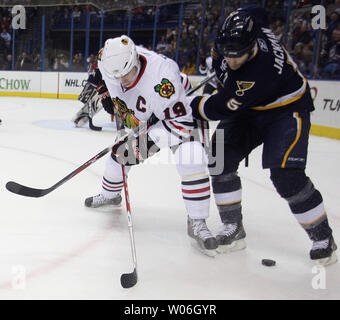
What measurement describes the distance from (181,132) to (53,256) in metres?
0.69

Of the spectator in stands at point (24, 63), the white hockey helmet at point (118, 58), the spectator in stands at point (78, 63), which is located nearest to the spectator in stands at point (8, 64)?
the spectator in stands at point (24, 63)

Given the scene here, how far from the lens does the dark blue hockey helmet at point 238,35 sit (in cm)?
133

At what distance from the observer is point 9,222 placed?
5.96 feet

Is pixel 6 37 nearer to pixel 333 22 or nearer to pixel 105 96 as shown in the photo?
pixel 333 22

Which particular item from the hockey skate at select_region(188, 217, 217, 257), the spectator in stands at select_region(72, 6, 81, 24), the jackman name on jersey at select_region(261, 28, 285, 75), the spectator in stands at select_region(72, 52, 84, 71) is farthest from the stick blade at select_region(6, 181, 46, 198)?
the spectator in stands at select_region(72, 6, 81, 24)

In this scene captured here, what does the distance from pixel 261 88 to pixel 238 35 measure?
0.19 meters

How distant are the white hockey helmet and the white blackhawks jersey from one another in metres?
0.11

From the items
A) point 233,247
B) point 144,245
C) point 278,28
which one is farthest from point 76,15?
point 233,247

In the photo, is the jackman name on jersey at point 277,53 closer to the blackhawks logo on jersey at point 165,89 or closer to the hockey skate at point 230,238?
the blackhawks logo on jersey at point 165,89

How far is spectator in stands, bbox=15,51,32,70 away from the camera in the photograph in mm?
9125

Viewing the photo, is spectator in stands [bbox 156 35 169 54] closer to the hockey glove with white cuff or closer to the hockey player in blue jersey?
the hockey glove with white cuff

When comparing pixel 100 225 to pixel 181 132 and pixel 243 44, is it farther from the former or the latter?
pixel 243 44

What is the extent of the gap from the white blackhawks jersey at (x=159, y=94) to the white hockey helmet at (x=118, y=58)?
0.36 ft

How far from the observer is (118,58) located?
150 cm
